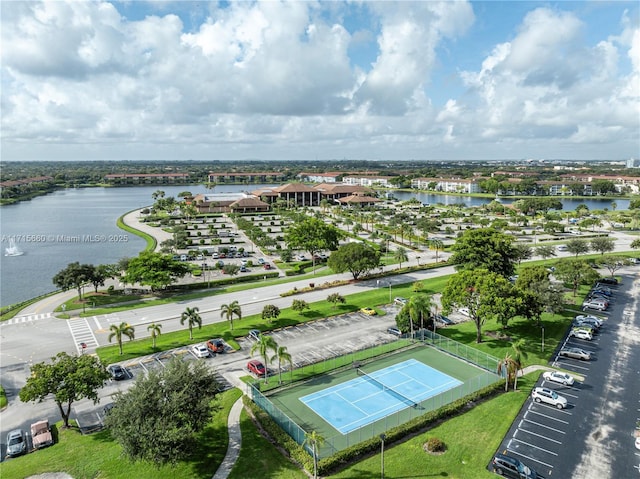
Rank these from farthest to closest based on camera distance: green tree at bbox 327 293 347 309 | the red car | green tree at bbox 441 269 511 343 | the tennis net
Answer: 1. green tree at bbox 327 293 347 309
2. green tree at bbox 441 269 511 343
3. the red car
4. the tennis net

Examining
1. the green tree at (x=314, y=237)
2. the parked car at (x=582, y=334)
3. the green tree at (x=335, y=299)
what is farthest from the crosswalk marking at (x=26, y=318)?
the parked car at (x=582, y=334)

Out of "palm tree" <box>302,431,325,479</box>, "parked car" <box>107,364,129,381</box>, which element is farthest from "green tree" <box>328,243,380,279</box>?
"palm tree" <box>302,431,325,479</box>

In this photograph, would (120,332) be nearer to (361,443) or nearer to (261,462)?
(261,462)

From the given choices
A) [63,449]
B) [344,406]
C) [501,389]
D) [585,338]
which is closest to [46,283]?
[63,449]

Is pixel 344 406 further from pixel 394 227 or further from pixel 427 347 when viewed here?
pixel 394 227

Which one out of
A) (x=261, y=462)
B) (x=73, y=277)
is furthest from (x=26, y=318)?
(x=261, y=462)

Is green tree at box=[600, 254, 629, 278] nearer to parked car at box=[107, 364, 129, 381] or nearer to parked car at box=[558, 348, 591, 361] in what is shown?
parked car at box=[558, 348, 591, 361]
